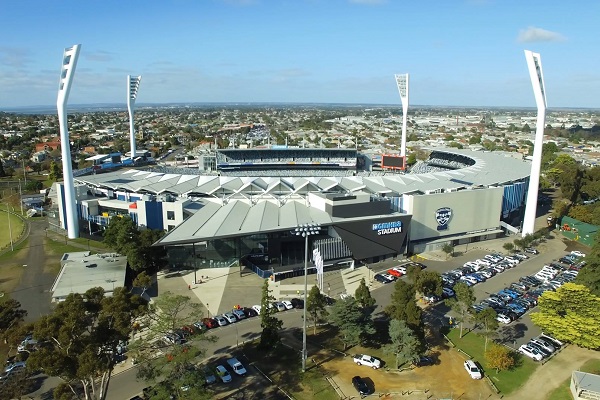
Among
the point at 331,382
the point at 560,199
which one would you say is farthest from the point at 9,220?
the point at 560,199

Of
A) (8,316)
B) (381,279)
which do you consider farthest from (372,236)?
(8,316)

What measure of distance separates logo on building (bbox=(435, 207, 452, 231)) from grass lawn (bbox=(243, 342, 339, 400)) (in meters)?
27.9

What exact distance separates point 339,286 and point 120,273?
2028cm

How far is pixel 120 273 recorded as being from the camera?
132 feet

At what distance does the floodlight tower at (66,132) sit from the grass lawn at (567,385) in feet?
168

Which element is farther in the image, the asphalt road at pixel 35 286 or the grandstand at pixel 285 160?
the grandstand at pixel 285 160

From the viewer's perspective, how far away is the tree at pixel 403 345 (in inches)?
1022

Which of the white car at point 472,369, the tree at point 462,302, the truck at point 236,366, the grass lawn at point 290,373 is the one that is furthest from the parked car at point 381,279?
the truck at point 236,366

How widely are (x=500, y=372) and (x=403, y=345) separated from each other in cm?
611

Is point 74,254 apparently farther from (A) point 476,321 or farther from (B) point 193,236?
(A) point 476,321

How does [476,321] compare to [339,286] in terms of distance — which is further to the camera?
[339,286]

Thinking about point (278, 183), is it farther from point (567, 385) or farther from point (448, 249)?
point (567, 385)

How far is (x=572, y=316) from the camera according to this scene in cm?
2864

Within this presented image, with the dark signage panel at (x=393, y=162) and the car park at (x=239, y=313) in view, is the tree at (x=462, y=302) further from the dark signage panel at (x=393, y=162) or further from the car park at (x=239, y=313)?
the dark signage panel at (x=393, y=162)
